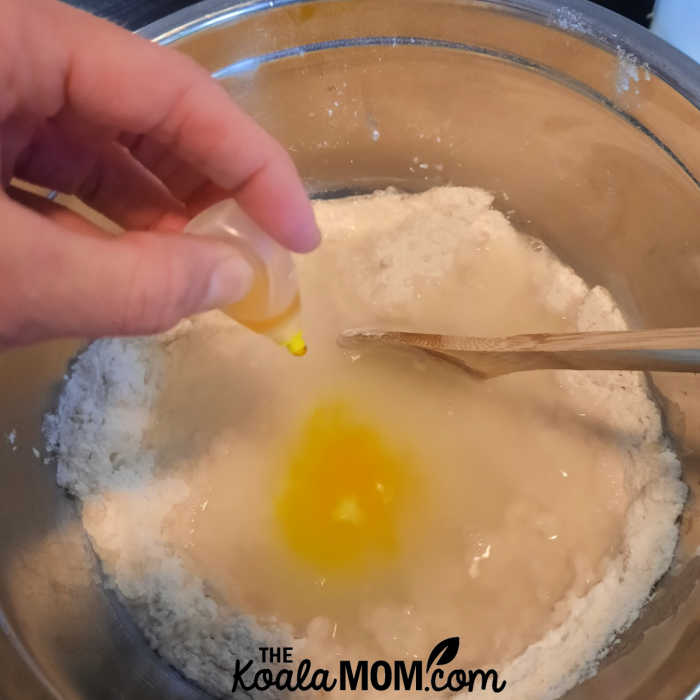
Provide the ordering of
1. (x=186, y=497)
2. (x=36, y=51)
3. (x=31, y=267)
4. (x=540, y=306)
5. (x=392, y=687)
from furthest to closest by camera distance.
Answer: (x=540, y=306)
(x=186, y=497)
(x=392, y=687)
(x=36, y=51)
(x=31, y=267)

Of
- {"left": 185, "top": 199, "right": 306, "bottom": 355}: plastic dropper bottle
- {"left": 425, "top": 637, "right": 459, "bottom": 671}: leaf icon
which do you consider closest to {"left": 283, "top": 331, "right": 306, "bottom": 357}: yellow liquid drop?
{"left": 185, "top": 199, "right": 306, "bottom": 355}: plastic dropper bottle

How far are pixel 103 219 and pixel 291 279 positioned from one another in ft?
1.60

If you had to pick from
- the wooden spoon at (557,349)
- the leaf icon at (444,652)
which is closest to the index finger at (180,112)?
the wooden spoon at (557,349)

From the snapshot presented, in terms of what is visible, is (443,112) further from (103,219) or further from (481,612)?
(481,612)

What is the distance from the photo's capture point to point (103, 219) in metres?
1.13

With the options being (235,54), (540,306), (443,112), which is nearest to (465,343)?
(540,306)

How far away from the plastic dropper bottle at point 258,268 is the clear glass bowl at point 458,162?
0.49m

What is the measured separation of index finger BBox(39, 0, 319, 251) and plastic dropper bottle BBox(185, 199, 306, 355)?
0.07 ft

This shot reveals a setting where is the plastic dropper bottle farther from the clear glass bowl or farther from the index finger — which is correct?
the clear glass bowl

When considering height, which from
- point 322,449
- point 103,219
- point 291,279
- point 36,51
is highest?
point 36,51

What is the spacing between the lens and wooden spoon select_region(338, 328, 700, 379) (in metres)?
0.81

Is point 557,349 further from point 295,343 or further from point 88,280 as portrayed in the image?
point 88,280

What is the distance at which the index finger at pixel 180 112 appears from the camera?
2.28ft

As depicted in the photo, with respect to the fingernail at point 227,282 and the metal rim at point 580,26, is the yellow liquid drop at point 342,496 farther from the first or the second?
the metal rim at point 580,26
